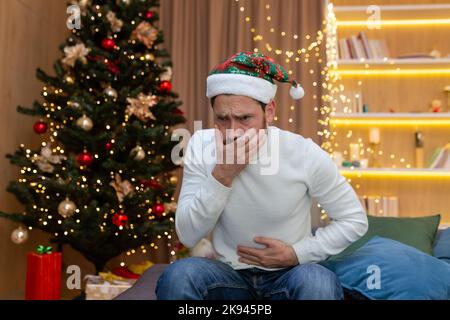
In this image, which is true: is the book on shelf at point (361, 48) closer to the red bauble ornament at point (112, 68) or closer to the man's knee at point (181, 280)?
the red bauble ornament at point (112, 68)

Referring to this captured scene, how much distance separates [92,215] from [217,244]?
1.71 m

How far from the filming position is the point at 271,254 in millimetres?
1385

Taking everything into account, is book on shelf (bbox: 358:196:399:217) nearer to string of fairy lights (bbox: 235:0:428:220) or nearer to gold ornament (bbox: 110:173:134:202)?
Result: string of fairy lights (bbox: 235:0:428:220)

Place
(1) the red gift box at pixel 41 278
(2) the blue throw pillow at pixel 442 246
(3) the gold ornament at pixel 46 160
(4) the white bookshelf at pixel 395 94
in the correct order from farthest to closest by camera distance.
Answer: (4) the white bookshelf at pixel 395 94 → (3) the gold ornament at pixel 46 160 → (1) the red gift box at pixel 41 278 → (2) the blue throw pillow at pixel 442 246

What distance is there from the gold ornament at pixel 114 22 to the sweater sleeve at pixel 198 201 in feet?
6.68

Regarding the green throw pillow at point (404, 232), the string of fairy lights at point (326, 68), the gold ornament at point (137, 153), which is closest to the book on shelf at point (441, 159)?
the string of fairy lights at point (326, 68)

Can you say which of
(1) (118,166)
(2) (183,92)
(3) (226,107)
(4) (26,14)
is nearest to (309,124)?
(2) (183,92)

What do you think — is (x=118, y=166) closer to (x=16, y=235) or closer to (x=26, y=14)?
(x=16, y=235)

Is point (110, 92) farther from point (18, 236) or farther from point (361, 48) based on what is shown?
point (361, 48)

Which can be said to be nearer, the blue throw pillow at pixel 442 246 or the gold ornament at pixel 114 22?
the blue throw pillow at pixel 442 246

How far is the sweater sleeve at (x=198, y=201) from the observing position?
137cm

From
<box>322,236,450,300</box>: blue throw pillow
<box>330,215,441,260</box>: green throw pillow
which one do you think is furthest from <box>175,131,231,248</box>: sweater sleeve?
<box>330,215,441,260</box>: green throw pillow

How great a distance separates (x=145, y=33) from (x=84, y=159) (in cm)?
93

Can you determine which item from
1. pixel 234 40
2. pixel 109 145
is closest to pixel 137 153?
pixel 109 145
